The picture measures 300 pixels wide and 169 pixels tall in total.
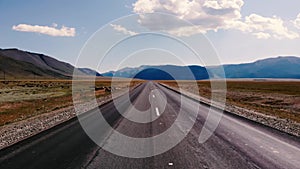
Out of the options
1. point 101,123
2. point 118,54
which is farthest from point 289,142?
point 118,54

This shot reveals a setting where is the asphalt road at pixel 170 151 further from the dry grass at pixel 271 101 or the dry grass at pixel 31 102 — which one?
the dry grass at pixel 271 101

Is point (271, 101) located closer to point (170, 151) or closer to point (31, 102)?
point (31, 102)

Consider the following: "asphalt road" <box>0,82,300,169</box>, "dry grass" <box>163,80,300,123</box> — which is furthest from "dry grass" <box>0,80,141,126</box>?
"dry grass" <box>163,80,300,123</box>

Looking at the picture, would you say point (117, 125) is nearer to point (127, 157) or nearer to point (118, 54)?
point (127, 157)

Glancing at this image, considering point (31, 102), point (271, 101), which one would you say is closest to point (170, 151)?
point (31, 102)

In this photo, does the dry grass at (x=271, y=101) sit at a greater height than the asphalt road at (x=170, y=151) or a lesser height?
lesser

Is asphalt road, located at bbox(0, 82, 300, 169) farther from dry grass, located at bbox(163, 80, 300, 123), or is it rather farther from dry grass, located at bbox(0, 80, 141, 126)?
dry grass, located at bbox(163, 80, 300, 123)

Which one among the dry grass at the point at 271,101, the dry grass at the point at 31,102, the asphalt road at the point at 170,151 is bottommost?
the dry grass at the point at 271,101

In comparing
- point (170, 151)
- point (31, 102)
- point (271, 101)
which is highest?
point (170, 151)

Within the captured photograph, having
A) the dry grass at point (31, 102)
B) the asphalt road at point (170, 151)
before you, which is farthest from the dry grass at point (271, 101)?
the dry grass at point (31, 102)

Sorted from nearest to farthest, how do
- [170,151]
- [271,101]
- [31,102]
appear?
[170,151] < [31,102] < [271,101]

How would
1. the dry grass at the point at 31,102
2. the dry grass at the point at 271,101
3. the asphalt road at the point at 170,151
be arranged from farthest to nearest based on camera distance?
the dry grass at the point at 271,101, the dry grass at the point at 31,102, the asphalt road at the point at 170,151

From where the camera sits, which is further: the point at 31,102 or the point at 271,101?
the point at 271,101

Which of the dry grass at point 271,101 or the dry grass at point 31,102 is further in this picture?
the dry grass at point 271,101
